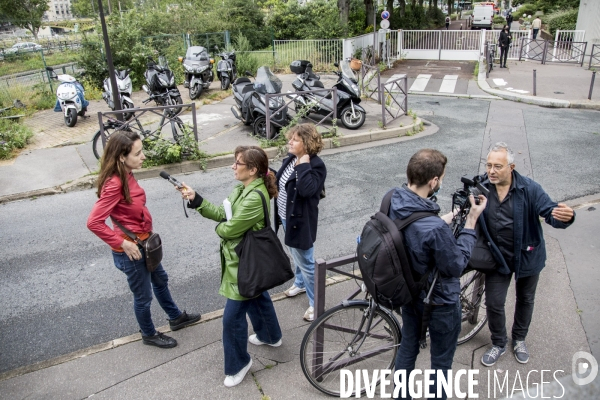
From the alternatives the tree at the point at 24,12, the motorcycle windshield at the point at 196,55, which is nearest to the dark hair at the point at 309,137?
the motorcycle windshield at the point at 196,55

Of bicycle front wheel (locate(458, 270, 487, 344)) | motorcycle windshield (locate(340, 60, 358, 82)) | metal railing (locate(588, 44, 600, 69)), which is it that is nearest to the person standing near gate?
metal railing (locate(588, 44, 600, 69))

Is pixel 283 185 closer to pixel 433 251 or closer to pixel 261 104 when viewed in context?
pixel 433 251

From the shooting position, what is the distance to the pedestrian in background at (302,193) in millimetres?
3871

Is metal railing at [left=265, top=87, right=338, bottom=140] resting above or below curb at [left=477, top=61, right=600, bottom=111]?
above

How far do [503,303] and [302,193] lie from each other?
1.70m

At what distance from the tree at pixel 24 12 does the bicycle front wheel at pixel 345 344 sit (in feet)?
220

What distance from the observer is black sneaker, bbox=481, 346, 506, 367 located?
373 cm

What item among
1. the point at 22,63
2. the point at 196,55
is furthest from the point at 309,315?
the point at 22,63

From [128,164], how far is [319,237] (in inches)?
118

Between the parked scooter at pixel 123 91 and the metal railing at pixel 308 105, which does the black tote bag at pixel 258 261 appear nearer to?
the metal railing at pixel 308 105

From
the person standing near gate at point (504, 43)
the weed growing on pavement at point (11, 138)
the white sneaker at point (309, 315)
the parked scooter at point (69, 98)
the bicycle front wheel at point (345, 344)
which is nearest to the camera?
the bicycle front wheel at point (345, 344)

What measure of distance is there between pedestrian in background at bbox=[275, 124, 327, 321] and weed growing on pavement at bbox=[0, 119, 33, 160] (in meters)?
7.40

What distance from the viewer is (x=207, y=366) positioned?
3.78 metres

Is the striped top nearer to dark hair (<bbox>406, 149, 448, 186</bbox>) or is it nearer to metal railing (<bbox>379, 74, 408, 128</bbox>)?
dark hair (<bbox>406, 149, 448, 186</bbox>)
